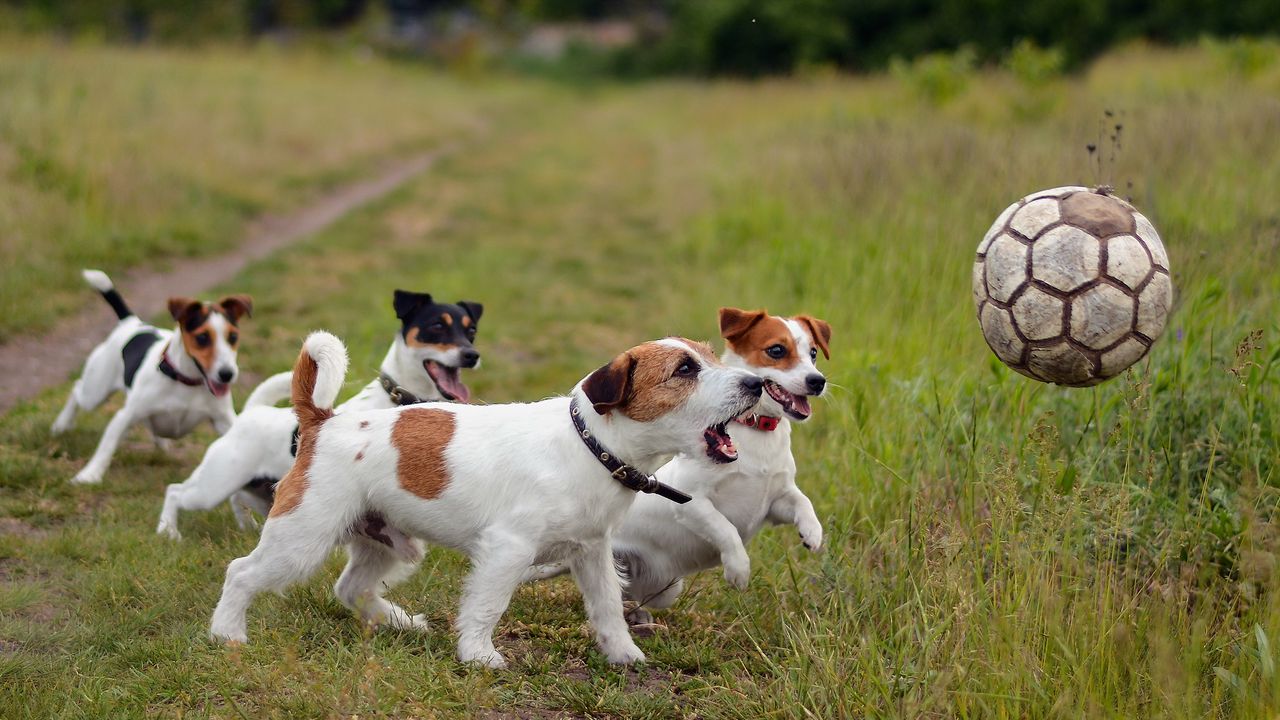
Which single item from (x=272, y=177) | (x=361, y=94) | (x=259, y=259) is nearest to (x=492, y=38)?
(x=361, y=94)

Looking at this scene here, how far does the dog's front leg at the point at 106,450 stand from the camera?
5812 mm

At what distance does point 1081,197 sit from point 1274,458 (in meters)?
1.46

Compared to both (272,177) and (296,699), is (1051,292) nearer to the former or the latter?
(296,699)

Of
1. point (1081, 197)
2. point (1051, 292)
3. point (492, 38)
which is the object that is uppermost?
point (1081, 197)

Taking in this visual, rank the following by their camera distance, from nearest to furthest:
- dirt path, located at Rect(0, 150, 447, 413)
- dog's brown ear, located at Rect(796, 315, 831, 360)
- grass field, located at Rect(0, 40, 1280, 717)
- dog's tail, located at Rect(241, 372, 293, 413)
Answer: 1. grass field, located at Rect(0, 40, 1280, 717)
2. dog's brown ear, located at Rect(796, 315, 831, 360)
3. dog's tail, located at Rect(241, 372, 293, 413)
4. dirt path, located at Rect(0, 150, 447, 413)

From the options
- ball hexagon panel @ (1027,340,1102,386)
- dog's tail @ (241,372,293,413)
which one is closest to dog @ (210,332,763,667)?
ball hexagon panel @ (1027,340,1102,386)

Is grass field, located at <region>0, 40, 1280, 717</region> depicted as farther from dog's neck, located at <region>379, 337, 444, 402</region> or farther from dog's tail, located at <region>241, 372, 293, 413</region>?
dog's neck, located at <region>379, 337, 444, 402</region>

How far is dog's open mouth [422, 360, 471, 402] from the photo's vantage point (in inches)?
222

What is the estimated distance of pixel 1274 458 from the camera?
437 cm

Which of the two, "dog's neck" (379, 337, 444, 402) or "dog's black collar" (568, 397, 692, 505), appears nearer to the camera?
"dog's black collar" (568, 397, 692, 505)

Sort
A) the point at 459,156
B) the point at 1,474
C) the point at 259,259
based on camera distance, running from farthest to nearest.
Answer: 1. the point at 459,156
2. the point at 259,259
3. the point at 1,474

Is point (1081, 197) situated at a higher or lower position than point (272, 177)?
higher

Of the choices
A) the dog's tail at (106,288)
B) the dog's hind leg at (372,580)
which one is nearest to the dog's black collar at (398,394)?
the dog's hind leg at (372,580)

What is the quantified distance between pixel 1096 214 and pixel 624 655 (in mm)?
2222
